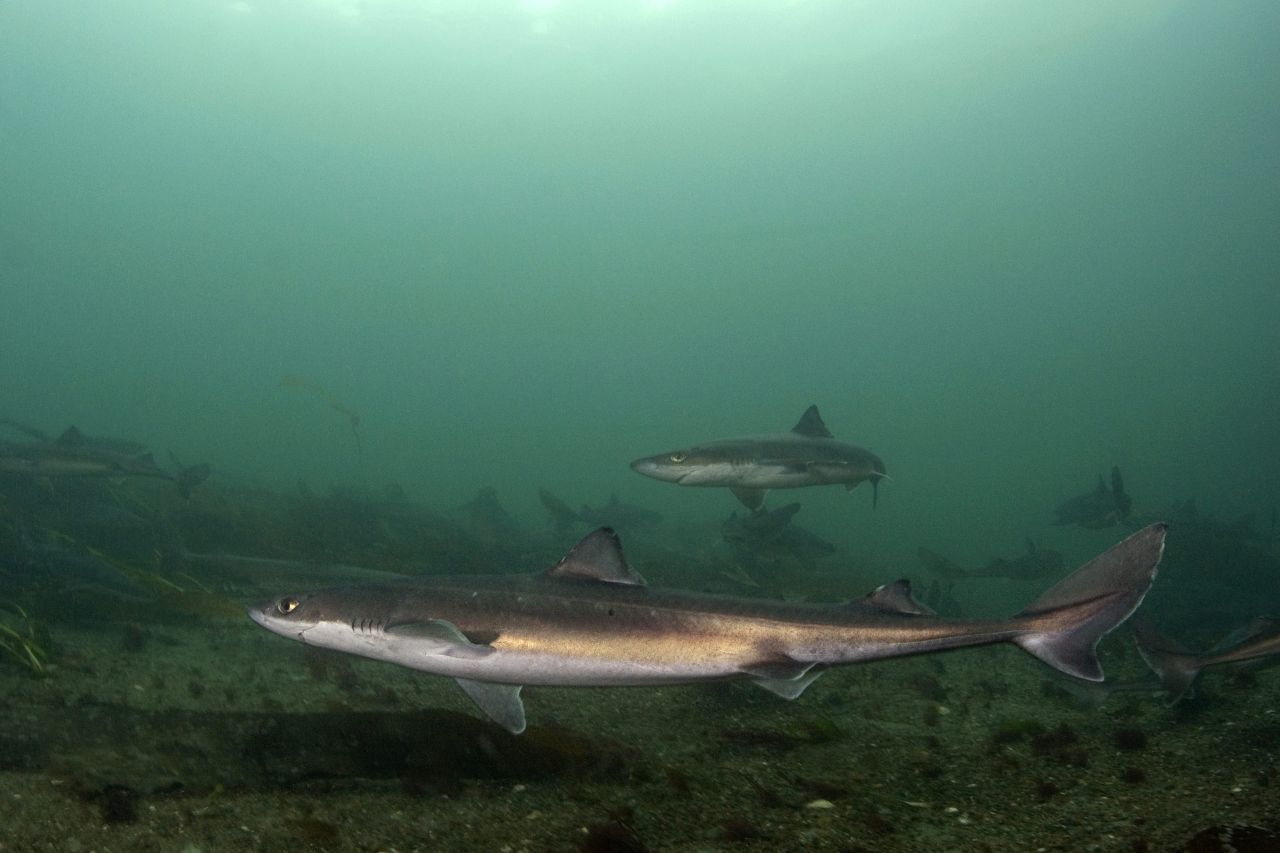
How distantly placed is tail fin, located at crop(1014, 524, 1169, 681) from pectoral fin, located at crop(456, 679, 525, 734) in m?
3.07

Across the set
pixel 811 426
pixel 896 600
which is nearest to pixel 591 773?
pixel 896 600

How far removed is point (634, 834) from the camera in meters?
3.41

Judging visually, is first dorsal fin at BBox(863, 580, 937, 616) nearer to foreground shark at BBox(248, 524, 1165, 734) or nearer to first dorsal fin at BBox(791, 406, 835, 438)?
foreground shark at BBox(248, 524, 1165, 734)

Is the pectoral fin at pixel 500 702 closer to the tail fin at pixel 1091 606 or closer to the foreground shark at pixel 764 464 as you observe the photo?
the tail fin at pixel 1091 606

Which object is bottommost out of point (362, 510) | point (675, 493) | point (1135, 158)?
point (675, 493)

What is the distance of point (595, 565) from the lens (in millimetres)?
4453

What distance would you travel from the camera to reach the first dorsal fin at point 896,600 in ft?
13.1

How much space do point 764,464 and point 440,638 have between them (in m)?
6.99

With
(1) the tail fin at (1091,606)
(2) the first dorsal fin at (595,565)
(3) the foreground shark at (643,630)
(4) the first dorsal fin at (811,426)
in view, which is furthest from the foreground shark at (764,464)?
(1) the tail fin at (1091,606)

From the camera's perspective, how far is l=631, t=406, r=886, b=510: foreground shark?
9.57m

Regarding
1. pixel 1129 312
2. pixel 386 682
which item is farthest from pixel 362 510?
pixel 1129 312

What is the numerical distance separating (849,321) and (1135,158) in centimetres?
9784

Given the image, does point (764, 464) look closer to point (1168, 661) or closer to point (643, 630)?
point (1168, 661)

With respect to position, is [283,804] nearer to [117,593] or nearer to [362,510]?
[117,593]
